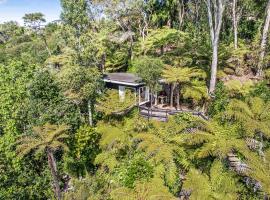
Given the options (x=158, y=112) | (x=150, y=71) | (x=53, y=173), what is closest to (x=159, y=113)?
(x=158, y=112)

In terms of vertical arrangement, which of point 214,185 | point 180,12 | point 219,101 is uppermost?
point 180,12

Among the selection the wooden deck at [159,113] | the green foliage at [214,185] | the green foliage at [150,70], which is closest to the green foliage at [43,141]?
the wooden deck at [159,113]

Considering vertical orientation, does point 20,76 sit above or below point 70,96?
above

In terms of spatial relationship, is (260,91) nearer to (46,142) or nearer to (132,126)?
(132,126)

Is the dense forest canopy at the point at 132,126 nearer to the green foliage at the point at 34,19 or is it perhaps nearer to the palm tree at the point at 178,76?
the palm tree at the point at 178,76

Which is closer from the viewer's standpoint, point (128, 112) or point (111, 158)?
point (111, 158)

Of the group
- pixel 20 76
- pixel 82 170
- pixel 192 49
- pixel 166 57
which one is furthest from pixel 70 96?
pixel 192 49

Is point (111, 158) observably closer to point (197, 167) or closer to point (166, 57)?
point (197, 167)
